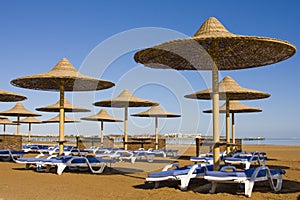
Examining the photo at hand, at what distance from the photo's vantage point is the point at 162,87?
11.3 metres

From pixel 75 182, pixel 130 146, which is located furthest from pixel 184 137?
pixel 75 182

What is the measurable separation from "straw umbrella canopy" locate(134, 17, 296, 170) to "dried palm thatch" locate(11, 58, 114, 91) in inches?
97.4

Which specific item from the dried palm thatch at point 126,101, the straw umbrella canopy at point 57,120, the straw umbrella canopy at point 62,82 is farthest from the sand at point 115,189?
the straw umbrella canopy at point 57,120

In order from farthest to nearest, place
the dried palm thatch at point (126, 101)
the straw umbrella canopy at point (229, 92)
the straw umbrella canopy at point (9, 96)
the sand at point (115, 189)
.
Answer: the dried palm thatch at point (126, 101)
the straw umbrella canopy at point (9, 96)
the straw umbrella canopy at point (229, 92)
the sand at point (115, 189)

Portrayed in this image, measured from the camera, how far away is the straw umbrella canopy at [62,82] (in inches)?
353

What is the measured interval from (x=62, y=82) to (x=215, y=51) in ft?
15.1

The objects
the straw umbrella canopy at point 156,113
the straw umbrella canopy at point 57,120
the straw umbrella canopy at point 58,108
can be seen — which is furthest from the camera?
the straw umbrella canopy at point 57,120

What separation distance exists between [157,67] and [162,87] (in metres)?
3.82

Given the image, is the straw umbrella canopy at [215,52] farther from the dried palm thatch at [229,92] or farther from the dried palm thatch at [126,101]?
the dried palm thatch at [126,101]

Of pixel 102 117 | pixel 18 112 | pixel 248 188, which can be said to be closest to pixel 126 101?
pixel 102 117

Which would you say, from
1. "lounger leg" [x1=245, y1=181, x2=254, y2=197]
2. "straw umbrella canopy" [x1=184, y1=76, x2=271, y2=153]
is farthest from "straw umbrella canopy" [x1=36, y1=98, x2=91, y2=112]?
"lounger leg" [x1=245, y1=181, x2=254, y2=197]

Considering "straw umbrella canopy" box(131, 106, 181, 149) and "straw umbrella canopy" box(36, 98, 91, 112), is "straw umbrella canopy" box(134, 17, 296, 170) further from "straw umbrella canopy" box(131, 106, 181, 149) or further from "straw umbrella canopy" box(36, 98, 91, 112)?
"straw umbrella canopy" box(131, 106, 181, 149)

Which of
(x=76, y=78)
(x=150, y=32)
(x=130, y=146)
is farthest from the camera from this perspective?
(x=130, y=146)

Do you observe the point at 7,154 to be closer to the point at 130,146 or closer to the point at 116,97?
the point at 116,97
